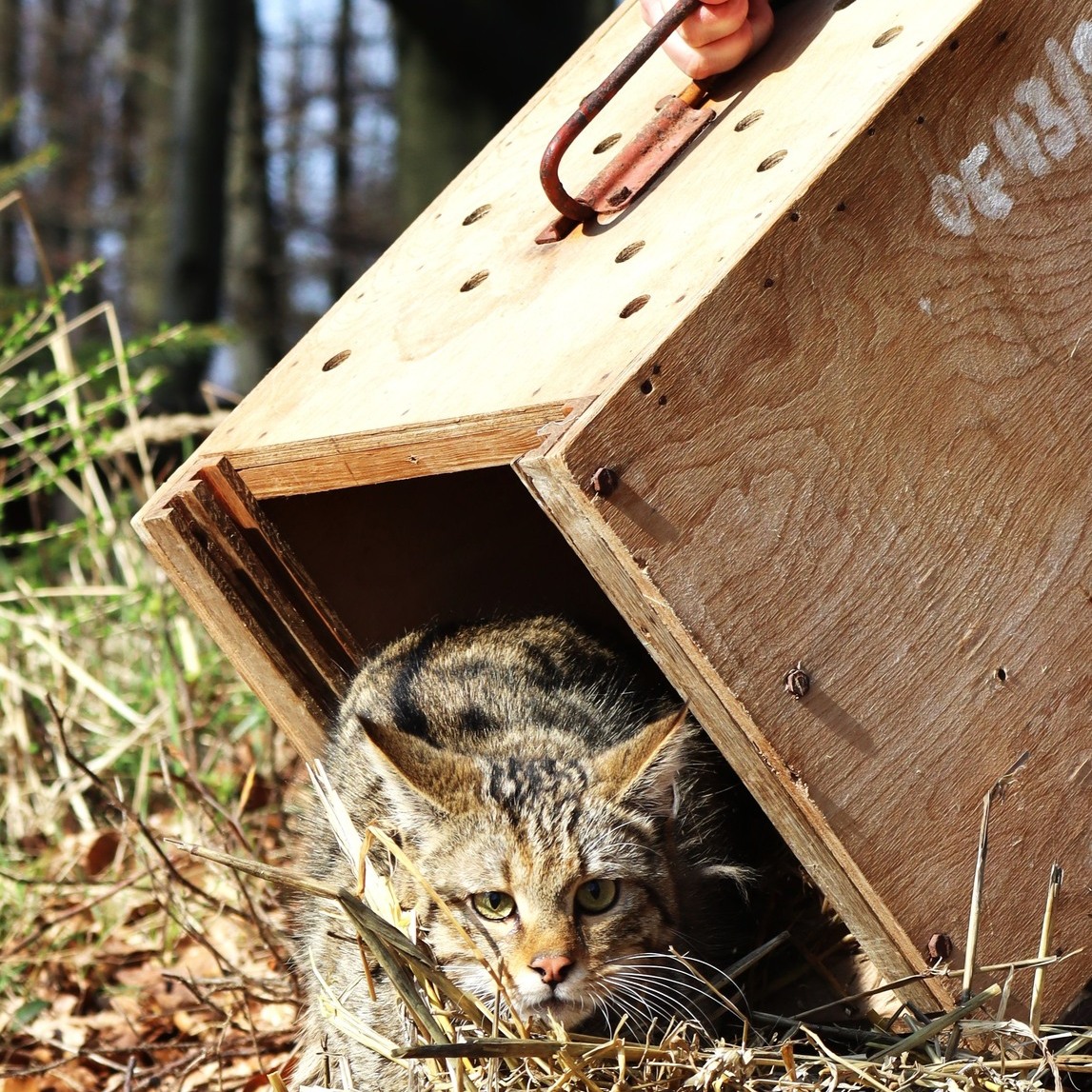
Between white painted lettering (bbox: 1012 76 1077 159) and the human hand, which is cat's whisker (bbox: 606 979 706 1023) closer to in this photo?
white painted lettering (bbox: 1012 76 1077 159)

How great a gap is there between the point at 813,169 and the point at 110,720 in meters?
3.57

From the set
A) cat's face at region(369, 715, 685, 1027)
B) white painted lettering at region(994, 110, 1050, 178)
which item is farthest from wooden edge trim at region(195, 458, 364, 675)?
white painted lettering at region(994, 110, 1050, 178)

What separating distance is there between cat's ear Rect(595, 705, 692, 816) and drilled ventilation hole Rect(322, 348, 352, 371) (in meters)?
1.14

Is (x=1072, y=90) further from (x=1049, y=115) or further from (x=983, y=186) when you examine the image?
(x=983, y=186)

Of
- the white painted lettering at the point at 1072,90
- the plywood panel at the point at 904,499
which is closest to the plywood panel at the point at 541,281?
the plywood panel at the point at 904,499

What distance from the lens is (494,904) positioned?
2.73 metres

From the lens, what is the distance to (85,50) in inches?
962

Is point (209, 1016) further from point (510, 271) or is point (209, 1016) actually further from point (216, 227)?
point (216, 227)

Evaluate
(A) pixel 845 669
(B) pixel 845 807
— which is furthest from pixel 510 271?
(B) pixel 845 807

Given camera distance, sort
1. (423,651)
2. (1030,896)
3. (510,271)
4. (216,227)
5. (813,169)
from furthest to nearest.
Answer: (216,227), (423,651), (510,271), (1030,896), (813,169)

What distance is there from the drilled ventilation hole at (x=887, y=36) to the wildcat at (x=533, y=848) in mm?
1377

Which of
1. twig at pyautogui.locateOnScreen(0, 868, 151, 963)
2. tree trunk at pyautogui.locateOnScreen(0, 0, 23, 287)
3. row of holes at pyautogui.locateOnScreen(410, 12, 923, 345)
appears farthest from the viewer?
tree trunk at pyautogui.locateOnScreen(0, 0, 23, 287)

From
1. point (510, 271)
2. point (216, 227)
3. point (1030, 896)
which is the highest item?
point (216, 227)

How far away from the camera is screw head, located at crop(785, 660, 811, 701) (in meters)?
2.37
